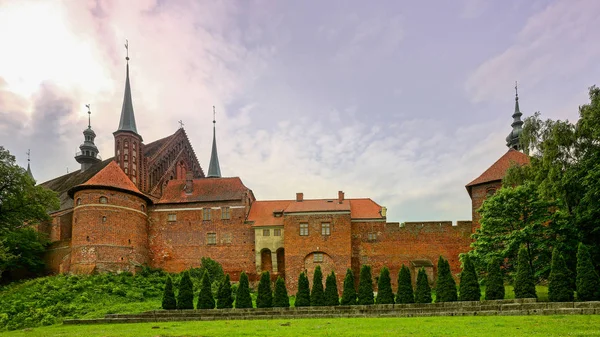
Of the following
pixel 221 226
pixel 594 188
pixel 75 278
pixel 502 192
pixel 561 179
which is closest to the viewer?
pixel 594 188

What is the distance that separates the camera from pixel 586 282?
→ 2252 centimetres

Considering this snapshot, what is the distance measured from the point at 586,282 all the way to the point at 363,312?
414 inches

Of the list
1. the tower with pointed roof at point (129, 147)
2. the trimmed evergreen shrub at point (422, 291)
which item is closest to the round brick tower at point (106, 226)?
the tower with pointed roof at point (129, 147)

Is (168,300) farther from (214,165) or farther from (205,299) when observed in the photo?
(214,165)

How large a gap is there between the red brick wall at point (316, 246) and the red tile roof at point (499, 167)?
11137 mm

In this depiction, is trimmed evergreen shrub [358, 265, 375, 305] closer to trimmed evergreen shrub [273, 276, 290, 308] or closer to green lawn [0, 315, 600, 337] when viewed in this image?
trimmed evergreen shrub [273, 276, 290, 308]

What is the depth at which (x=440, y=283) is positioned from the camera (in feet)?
86.1

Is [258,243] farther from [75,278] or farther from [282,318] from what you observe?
[282,318]

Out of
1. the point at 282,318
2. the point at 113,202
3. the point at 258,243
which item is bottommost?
the point at 282,318

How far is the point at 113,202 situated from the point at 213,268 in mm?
10235

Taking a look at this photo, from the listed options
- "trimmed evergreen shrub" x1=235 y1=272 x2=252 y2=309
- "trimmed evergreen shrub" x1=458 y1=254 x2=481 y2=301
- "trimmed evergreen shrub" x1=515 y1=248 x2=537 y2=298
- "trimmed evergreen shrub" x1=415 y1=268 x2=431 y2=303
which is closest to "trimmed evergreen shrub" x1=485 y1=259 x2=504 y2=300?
"trimmed evergreen shrub" x1=458 y1=254 x2=481 y2=301

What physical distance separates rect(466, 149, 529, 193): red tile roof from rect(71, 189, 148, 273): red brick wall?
2908cm

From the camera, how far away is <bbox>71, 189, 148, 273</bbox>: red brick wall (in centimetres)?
4028

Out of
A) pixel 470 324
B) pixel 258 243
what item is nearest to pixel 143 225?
pixel 258 243
